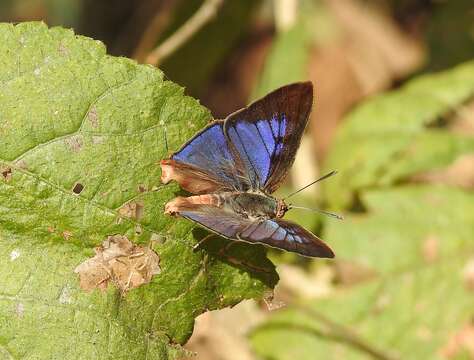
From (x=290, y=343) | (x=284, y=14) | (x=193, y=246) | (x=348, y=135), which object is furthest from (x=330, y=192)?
(x=193, y=246)

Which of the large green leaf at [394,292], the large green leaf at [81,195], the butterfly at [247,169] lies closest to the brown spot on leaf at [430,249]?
the large green leaf at [394,292]

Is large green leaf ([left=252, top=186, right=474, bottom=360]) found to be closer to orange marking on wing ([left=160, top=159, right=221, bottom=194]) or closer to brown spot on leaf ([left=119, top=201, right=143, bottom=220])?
orange marking on wing ([left=160, top=159, right=221, bottom=194])

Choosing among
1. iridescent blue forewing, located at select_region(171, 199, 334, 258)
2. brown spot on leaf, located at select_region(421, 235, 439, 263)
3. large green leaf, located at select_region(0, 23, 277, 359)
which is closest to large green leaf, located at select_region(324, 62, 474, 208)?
brown spot on leaf, located at select_region(421, 235, 439, 263)

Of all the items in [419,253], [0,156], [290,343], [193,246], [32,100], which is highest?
[32,100]

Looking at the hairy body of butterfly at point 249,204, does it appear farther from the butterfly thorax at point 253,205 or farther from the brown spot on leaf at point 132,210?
the brown spot on leaf at point 132,210

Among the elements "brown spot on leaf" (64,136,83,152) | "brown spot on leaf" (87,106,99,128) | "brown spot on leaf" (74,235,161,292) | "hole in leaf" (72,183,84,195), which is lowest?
"brown spot on leaf" (74,235,161,292)

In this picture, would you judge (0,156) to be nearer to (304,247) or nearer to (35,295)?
(35,295)
